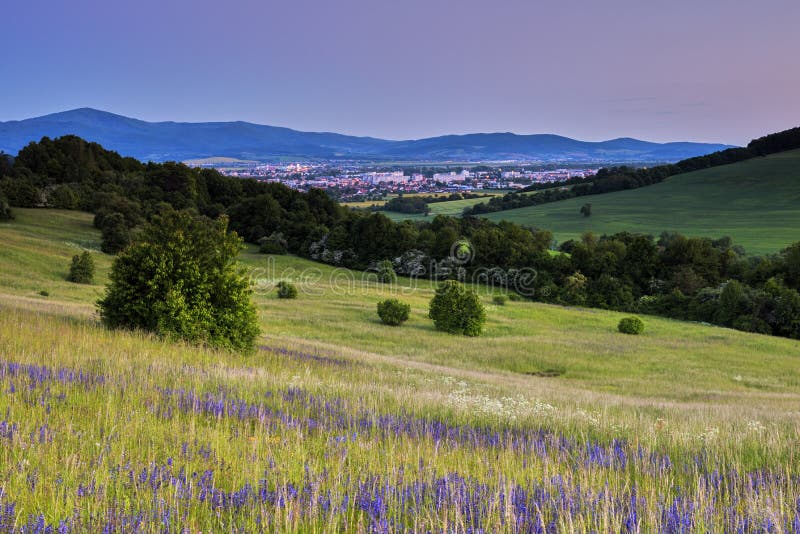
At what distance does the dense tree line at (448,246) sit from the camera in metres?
58.8

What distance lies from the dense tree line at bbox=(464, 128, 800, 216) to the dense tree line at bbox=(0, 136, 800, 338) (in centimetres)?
5486

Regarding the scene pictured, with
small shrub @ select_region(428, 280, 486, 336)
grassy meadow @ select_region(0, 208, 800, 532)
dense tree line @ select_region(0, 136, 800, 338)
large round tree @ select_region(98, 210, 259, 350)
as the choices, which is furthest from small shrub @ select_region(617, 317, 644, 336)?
grassy meadow @ select_region(0, 208, 800, 532)

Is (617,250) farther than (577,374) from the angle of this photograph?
Yes

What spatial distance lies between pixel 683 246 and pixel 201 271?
71.6 m

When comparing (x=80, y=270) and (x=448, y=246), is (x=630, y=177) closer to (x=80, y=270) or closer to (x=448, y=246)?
(x=448, y=246)

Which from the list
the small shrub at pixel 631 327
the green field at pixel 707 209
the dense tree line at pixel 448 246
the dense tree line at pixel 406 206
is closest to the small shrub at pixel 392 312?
the small shrub at pixel 631 327

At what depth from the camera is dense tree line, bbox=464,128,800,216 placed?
147125 millimetres

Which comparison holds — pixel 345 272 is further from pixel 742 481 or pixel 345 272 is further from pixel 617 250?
pixel 742 481

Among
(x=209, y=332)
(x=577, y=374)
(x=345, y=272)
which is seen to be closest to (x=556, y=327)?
(x=577, y=374)

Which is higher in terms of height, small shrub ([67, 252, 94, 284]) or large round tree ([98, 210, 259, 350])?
large round tree ([98, 210, 259, 350])

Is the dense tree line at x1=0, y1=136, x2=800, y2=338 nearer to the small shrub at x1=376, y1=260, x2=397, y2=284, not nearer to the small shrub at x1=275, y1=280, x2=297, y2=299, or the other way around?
the small shrub at x1=376, y1=260, x2=397, y2=284

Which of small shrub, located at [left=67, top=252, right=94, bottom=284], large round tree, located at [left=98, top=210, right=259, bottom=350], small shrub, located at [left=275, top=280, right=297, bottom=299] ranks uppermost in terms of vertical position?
large round tree, located at [left=98, top=210, right=259, bottom=350]

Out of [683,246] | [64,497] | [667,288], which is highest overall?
[64,497]

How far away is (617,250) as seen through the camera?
74.1 metres
